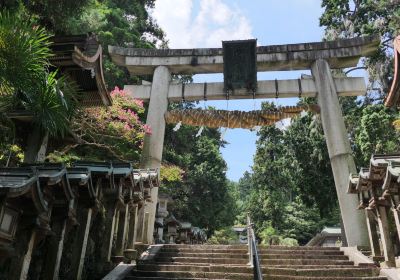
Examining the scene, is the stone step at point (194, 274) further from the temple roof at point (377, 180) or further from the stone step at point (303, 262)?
the temple roof at point (377, 180)

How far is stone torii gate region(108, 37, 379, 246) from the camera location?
12.9 m

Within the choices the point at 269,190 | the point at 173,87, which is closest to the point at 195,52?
the point at 173,87

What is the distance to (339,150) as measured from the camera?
12344mm

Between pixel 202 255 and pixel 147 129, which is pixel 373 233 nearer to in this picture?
pixel 202 255

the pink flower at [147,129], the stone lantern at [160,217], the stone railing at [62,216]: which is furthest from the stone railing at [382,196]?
the stone lantern at [160,217]

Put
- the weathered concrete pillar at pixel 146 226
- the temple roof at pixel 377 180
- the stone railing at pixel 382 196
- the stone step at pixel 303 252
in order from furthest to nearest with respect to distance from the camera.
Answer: the weathered concrete pillar at pixel 146 226 → the stone step at pixel 303 252 → the stone railing at pixel 382 196 → the temple roof at pixel 377 180

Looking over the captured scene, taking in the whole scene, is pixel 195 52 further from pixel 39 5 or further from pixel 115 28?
pixel 115 28

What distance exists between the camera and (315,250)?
948 centimetres

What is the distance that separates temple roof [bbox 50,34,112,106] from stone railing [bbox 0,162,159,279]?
7.23ft

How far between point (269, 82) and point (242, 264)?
25.1ft

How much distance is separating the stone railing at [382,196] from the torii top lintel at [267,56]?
236 inches

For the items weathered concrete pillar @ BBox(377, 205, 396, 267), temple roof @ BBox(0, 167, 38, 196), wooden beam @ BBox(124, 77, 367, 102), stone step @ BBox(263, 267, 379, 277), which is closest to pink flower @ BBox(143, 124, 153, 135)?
wooden beam @ BBox(124, 77, 367, 102)

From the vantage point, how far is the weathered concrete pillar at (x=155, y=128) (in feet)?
40.1

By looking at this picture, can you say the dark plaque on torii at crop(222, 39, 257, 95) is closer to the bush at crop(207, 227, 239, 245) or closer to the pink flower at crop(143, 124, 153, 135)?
the pink flower at crop(143, 124, 153, 135)
